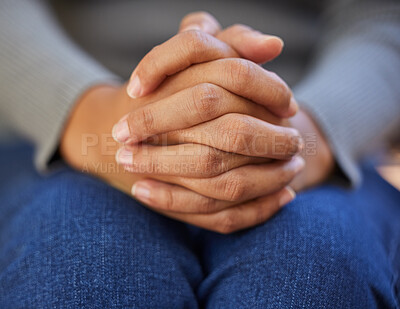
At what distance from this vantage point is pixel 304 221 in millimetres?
443

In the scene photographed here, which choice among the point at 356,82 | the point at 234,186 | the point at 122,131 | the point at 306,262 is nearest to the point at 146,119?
the point at 122,131

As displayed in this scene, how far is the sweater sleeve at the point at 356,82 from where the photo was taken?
60 centimetres

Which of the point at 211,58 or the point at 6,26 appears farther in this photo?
the point at 6,26

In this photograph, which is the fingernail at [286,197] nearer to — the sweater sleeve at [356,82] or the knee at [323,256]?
the knee at [323,256]

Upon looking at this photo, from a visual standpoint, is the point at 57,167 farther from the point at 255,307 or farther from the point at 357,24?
the point at 357,24

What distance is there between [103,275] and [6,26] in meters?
0.52

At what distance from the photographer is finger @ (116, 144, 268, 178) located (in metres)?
0.42

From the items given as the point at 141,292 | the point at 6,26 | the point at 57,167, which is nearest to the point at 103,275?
the point at 141,292

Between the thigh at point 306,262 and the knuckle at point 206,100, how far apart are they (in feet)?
0.55

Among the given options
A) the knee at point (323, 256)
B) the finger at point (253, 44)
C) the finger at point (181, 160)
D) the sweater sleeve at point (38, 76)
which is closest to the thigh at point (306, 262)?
the knee at point (323, 256)

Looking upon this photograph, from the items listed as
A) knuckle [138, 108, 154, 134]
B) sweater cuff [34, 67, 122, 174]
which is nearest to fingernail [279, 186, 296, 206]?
knuckle [138, 108, 154, 134]

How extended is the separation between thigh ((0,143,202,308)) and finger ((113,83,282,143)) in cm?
10

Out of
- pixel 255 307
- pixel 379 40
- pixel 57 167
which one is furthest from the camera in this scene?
pixel 379 40

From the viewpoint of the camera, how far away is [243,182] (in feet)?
1.43
